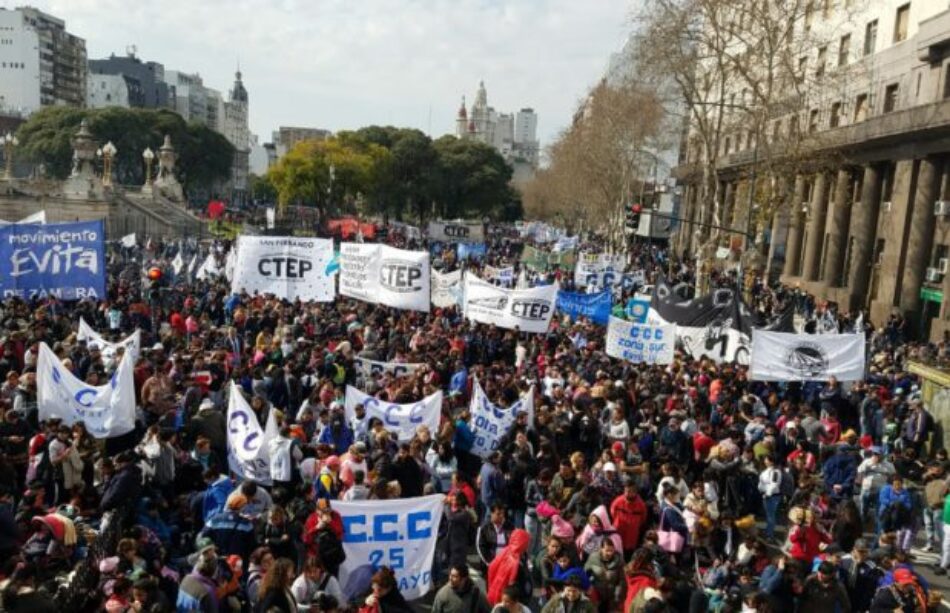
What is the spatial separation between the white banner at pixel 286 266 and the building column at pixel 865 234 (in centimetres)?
2646

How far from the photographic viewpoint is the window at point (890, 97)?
36.2 metres

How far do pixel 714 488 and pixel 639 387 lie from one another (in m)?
4.06

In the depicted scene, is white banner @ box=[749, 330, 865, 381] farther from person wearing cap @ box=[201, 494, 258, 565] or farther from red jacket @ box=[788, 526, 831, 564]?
person wearing cap @ box=[201, 494, 258, 565]

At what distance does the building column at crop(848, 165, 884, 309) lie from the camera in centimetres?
3591

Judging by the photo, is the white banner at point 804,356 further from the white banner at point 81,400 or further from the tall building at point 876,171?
the tall building at point 876,171

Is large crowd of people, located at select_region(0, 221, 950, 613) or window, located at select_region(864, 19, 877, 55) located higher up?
window, located at select_region(864, 19, 877, 55)

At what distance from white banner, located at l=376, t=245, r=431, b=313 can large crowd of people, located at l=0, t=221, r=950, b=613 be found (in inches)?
29.0

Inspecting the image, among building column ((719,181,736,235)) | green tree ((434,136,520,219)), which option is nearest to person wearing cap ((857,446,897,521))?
building column ((719,181,736,235))

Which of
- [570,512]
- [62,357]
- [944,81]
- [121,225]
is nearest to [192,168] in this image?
[121,225]

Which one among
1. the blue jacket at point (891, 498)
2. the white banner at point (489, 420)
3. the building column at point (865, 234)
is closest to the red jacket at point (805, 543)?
the blue jacket at point (891, 498)

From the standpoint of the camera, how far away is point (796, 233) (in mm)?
45344

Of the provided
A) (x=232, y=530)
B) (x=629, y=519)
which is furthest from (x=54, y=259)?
(x=629, y=519)

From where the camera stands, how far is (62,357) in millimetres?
12648

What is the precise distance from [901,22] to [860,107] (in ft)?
13.6
